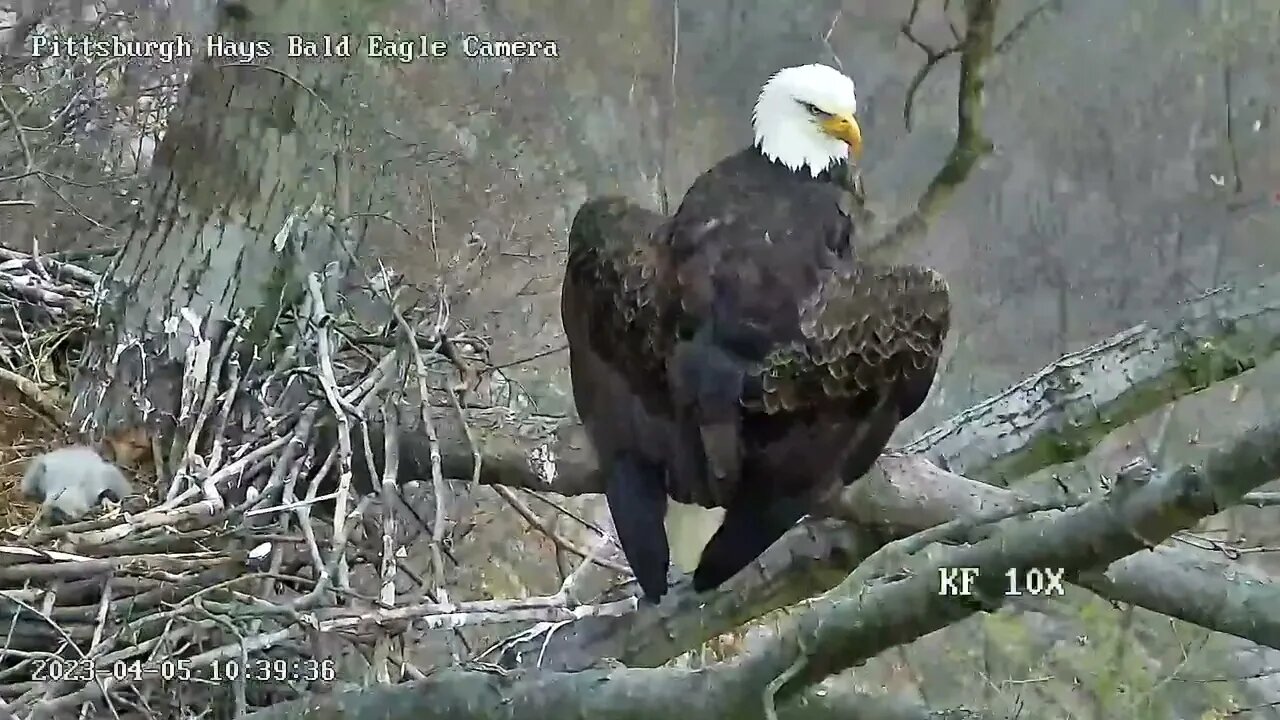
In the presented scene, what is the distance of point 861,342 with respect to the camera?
110 cm

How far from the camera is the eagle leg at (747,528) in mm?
1086

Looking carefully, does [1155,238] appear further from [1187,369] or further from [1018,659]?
[1018,659]

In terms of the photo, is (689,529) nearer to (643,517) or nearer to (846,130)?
(643,517)

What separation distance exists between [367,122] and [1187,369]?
3.22 feet

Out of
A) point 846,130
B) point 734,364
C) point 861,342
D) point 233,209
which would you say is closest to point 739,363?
point 734,364

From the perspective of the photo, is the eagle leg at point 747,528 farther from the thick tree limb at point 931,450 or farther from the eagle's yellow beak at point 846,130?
the eagle's yellow beak at point 846,130

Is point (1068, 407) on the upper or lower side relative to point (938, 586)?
upper

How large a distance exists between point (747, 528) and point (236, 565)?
0.49 m

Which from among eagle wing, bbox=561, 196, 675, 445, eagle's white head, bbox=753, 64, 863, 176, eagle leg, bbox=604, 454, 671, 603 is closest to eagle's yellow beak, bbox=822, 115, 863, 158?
eagle's white head, bbox=753, 64, 863, 176

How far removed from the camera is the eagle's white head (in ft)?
4.07

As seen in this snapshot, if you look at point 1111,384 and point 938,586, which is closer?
point 938,586

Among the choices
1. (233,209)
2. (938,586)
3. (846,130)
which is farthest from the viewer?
(233,209)

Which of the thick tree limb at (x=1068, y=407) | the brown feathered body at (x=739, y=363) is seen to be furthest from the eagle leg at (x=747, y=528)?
the thick tree limb at (x=1068, y=407)
